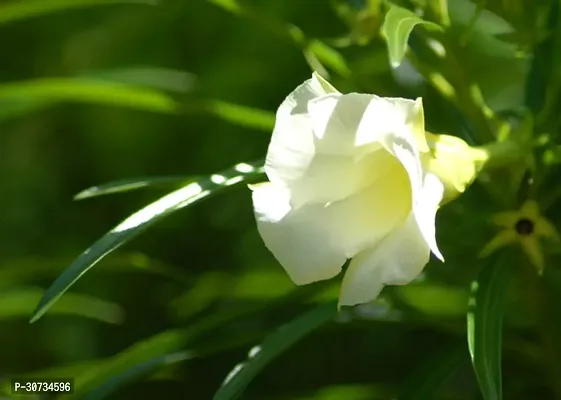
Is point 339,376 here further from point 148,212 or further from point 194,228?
point 148,212

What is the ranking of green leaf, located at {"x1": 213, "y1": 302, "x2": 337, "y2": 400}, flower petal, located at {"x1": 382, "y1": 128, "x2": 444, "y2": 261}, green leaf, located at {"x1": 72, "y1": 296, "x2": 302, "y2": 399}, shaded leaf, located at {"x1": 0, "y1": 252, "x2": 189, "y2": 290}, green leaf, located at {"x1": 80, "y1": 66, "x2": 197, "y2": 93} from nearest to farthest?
flower petal, located at {"x1": 382, "y1": 128, "x2": 444, "y2": 261} → green leaf, located at {"x1": 213, "y1": 302, "x2": 337, "y2": 400} → green leaf, located at {"x1": 72, "y1": 296, "x2": 302, "y2": 399} → shaded leaf, located at {"x1": 0, "y1": 252, "x2": 189, "y2": 290} → green leaf, located at {"x1": 80, "y1": 66, "x2": 197, "y2": 93}

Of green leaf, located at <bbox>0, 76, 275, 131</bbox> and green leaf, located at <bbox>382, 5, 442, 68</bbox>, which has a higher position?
green leaf, located at <bbox>0, 76, 275, 131</bbox>

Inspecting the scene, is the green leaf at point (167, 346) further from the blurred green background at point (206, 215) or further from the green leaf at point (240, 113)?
the green leaf at point (240, 113)

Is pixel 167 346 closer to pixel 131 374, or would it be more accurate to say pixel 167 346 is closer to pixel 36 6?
pixel 131 374

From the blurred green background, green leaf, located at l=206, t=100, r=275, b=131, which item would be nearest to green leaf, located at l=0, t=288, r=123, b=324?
the blurred green background

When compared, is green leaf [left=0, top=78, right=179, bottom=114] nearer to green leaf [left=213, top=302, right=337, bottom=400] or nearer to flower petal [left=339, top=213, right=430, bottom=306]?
green leaf [left=213, top=302, right=337, bottom=400]
